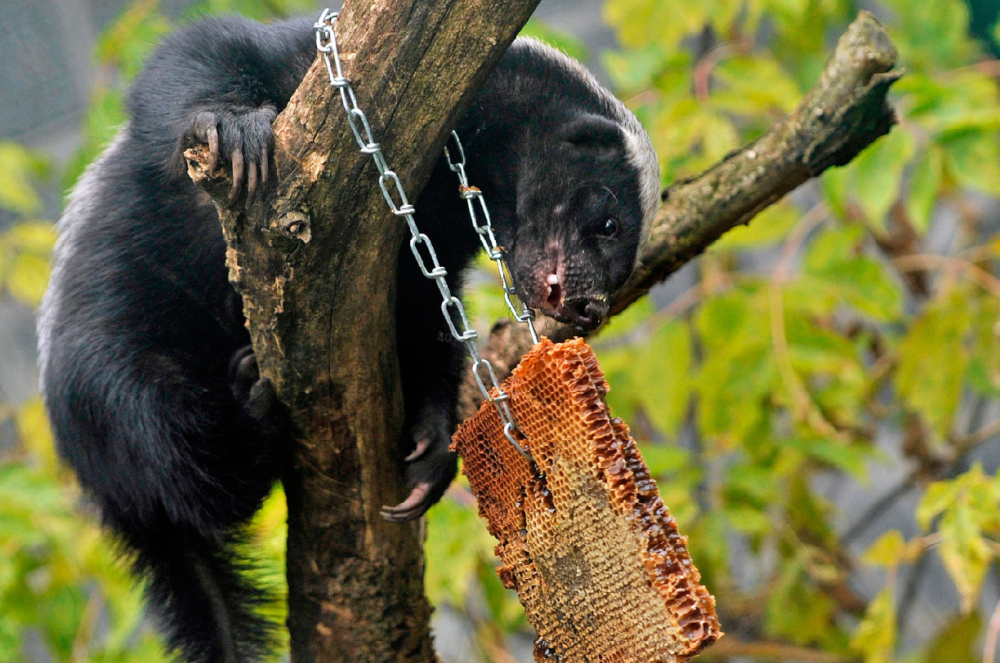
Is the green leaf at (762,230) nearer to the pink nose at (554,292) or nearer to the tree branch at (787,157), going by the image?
the tree branch at (787,157)

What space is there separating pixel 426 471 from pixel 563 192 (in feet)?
2.03

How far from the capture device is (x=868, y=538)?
509 cm

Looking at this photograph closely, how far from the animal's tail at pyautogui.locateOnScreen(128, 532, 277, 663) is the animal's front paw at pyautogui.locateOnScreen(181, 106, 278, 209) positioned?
819 millimetres

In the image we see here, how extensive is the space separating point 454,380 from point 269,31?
86cm

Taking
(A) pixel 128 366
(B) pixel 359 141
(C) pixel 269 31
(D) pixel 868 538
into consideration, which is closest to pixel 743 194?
Answer: (B) pixel 359 141

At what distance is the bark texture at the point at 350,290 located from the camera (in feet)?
4.28

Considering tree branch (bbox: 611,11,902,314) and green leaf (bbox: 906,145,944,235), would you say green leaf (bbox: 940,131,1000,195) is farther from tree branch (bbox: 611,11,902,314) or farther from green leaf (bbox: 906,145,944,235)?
tree branch (bbox: 611,11,902,314)

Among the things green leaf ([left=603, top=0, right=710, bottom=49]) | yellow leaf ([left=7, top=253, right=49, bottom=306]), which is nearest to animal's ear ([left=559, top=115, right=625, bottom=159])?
green leaf ([left=603, top=0, right=710, bottom=49])

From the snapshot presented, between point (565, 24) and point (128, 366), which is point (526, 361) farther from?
point (565, 24)

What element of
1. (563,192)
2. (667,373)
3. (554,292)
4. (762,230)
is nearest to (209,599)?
(554,292)

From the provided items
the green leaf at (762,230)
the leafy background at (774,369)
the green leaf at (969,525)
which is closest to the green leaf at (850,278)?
the leafy background at (774,369)

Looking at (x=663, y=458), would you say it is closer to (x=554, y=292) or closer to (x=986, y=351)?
(x=554, y=292)

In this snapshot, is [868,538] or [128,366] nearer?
[128,366]

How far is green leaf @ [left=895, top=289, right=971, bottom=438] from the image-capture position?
2592mm
